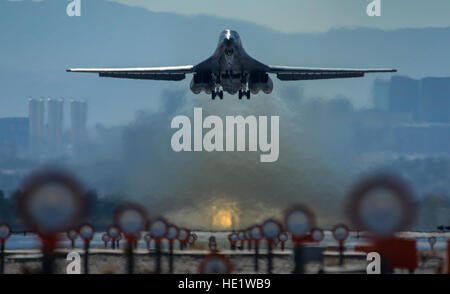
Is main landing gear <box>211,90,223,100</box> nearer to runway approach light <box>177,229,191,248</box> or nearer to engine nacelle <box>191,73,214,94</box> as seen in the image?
engine nacelle <box>191,73,214,94</box>

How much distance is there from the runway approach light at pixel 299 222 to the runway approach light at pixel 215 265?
3.99 meters

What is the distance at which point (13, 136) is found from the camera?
5869 cm

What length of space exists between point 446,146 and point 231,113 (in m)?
13.7

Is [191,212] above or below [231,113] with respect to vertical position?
below

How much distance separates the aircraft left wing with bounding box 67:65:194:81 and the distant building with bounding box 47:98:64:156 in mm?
3859

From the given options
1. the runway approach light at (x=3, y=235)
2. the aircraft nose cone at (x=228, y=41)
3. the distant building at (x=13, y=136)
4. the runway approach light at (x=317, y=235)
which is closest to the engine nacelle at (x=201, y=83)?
the aircraft nose cone at (x=228, y=41)

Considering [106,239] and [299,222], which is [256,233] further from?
[106,239]

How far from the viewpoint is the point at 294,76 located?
195 ft

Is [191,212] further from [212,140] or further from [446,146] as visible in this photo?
[446,146]

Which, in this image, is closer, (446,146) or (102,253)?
(102,253)

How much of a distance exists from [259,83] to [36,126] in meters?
14.6

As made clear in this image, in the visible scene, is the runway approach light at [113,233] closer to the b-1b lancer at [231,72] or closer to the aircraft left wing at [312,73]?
the b-1b lancer at [231,72]

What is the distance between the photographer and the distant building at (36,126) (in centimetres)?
5706

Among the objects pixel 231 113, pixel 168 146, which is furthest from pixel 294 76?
pixel 168 146
